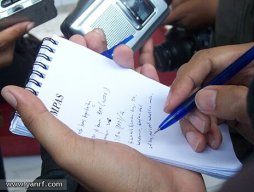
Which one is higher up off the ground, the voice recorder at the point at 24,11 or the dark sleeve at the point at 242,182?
the dark sleeve at the point at 242,182

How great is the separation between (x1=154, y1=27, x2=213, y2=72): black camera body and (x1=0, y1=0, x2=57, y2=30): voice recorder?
23cm

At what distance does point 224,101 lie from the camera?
0.38m

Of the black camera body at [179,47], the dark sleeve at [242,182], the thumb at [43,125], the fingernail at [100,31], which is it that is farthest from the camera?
the black camera body at [179,47]

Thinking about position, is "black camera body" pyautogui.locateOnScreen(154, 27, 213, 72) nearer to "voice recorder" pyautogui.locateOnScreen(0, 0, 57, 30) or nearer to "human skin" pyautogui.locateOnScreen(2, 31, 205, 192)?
"voice recorder" pyautogui.locateOnScreen(0, 0, 57, 30)

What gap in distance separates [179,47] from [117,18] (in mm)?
224

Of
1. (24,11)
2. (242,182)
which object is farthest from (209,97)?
(24,11)

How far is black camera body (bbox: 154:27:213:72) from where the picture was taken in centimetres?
74

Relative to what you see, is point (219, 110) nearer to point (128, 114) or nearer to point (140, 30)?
point (128, 114)

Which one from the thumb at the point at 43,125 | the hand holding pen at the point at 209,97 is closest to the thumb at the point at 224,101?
the hand holding pen at the point at 209,97

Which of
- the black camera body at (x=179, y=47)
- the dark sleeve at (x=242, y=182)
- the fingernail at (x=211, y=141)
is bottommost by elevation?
the black camera body at (x=179, y=47)

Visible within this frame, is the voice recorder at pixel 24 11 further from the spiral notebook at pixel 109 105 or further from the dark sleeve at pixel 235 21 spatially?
the dark sleeve at pixel 235 21

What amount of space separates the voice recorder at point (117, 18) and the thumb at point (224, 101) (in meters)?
0.20

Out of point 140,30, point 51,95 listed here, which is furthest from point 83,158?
point 140,30

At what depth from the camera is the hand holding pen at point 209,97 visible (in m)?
0.38
